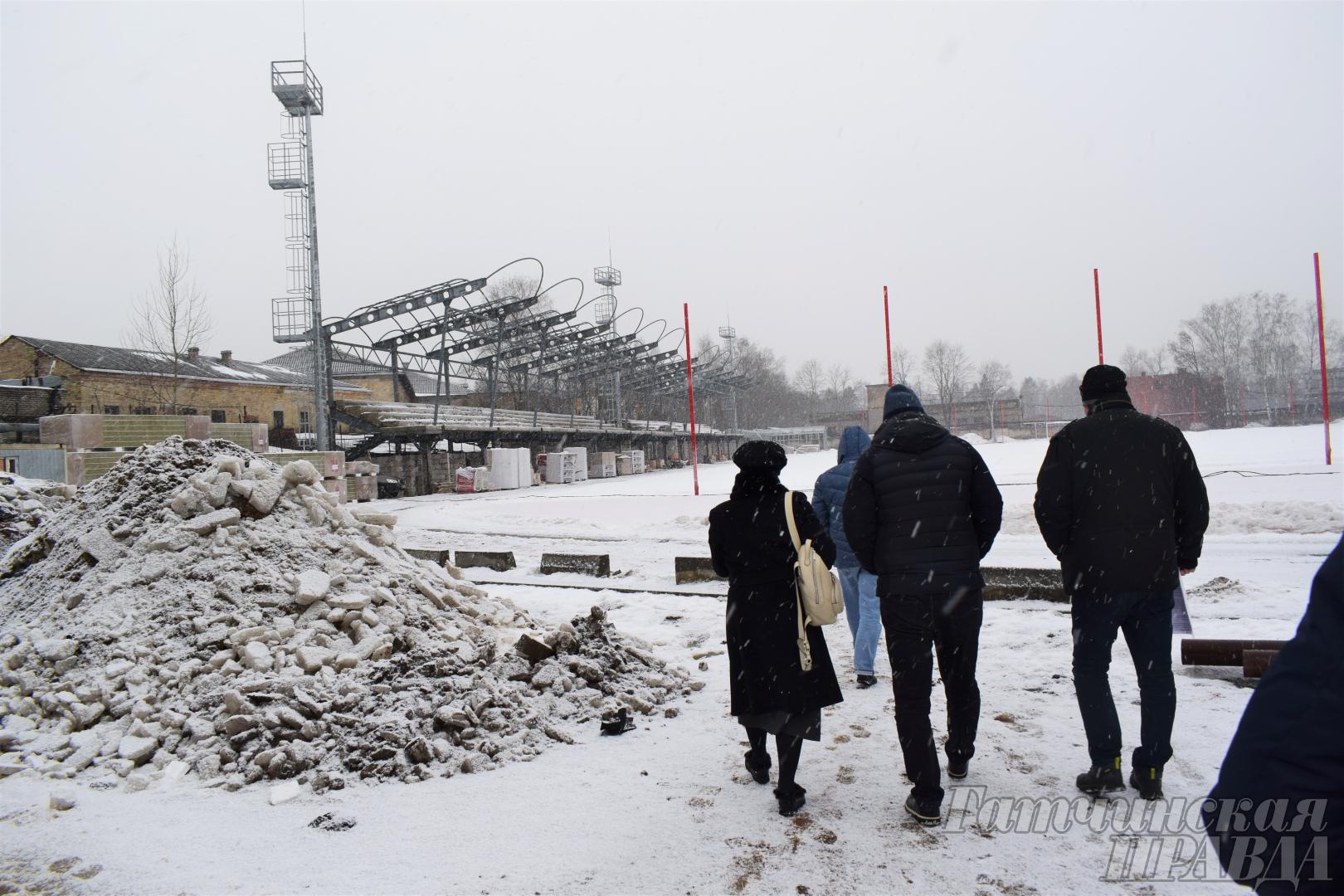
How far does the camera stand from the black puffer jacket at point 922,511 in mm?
3654

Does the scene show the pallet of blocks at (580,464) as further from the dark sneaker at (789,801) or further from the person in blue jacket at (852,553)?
the dark sneaker at (789,801)

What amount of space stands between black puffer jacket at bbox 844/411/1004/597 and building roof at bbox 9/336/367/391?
3633 cm

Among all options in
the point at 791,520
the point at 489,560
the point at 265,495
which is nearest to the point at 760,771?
the point at 791,520

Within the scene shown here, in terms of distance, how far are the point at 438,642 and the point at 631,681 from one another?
1578 mm

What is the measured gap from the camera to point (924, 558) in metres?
3.65

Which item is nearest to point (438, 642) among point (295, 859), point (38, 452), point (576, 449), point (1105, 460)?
point (295, 859)

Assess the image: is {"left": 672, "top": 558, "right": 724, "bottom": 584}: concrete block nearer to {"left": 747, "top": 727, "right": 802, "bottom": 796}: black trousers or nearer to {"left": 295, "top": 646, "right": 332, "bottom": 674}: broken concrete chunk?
{"left": 295, "top": 646, "right": 332, "bottom": 674}: broken concrete chunk

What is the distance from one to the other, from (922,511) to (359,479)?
25.2 meters

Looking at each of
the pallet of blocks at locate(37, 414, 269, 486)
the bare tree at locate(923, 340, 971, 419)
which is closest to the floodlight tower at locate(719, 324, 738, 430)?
the bare tree at locate(923, 340, 971, 419)

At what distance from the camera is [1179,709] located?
4.73 metres

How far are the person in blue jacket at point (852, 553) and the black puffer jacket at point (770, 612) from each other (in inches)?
65.8

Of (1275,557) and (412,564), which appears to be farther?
(1275,557)

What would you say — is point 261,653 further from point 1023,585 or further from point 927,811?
point 1023,585

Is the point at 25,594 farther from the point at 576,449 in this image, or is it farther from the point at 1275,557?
the point at 576,449
